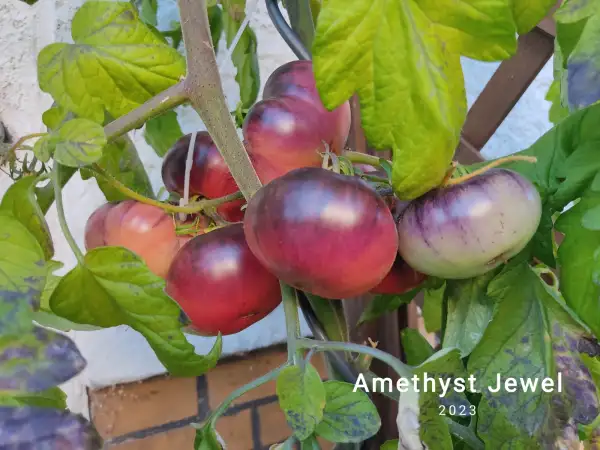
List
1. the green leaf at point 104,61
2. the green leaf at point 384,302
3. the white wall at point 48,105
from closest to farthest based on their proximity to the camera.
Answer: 1. the green leaf at point 104,61
2. the green leaf at point 384,302
3. the white wall at point 48,105

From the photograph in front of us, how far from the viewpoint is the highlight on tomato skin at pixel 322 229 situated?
0.73ft

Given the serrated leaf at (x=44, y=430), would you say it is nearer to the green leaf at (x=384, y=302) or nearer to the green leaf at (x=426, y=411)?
the green leaf at (x=426, y=411)

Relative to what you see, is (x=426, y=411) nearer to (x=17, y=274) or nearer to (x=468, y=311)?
(x=468, y=311)

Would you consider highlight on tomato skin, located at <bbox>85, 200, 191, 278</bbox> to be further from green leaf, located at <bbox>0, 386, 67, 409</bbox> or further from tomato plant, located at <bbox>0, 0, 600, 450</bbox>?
green leaf, located at <bbox>0, 386, 67, 409</bbox>

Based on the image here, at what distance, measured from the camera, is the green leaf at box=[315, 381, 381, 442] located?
0.24 metres

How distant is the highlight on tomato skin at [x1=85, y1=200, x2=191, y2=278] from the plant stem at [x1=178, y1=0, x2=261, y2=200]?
0.08m

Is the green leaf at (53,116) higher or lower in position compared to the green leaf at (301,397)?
higher

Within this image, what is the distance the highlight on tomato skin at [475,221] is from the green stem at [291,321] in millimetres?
70

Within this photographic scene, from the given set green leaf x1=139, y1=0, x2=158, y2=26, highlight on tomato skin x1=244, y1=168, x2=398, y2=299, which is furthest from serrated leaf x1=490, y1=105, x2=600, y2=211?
green leaf x1=139, y1=0, x2=158, y2=26

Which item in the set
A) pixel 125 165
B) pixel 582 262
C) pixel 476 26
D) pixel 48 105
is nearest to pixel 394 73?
pixel 476 26

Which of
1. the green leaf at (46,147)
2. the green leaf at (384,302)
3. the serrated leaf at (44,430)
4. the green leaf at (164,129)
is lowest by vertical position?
the green leaf at (384,302)

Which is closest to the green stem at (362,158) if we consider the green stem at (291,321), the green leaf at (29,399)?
the green stem at (291,321)

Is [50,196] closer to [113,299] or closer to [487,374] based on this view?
[113,299]

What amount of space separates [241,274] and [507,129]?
2.97 ft
